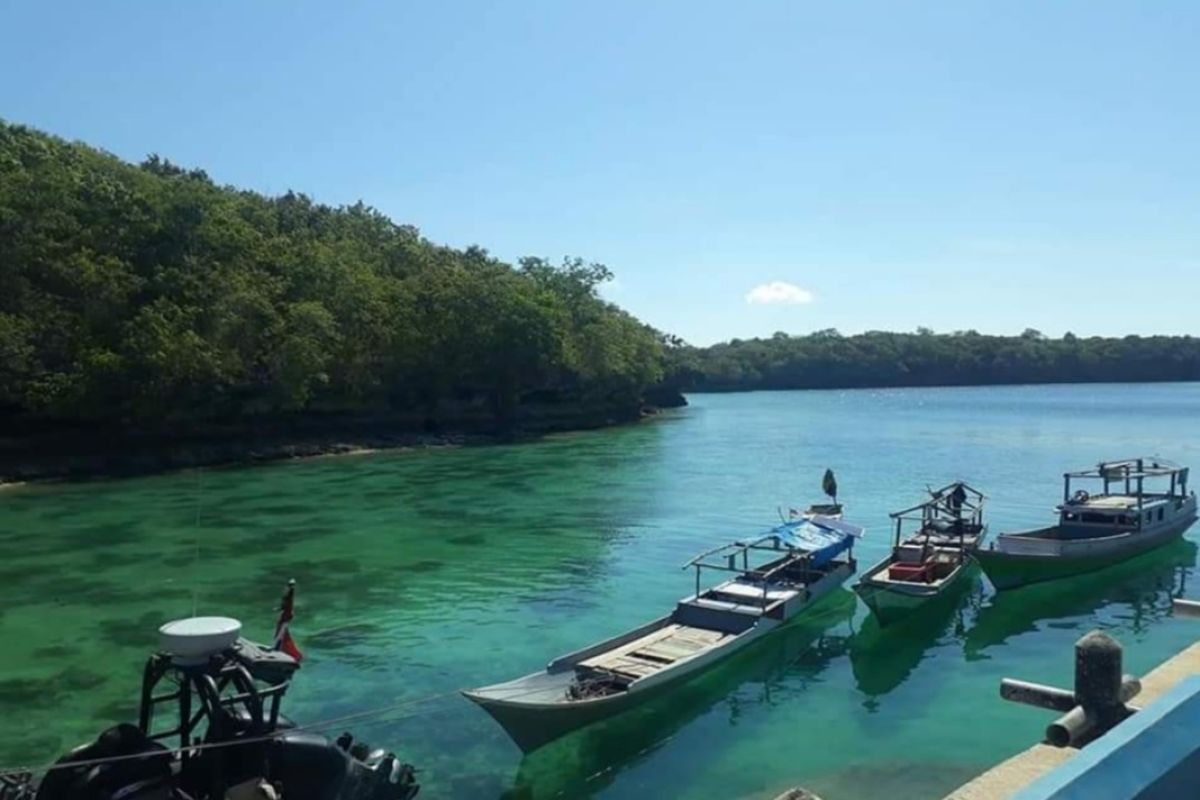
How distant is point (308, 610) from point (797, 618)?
1115 cm

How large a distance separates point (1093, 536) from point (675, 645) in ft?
53.1

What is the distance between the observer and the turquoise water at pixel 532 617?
13828mm

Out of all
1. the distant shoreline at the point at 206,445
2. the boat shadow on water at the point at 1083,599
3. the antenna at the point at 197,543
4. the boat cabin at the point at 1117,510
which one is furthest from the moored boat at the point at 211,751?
the distant shoreline at the point at 206,445

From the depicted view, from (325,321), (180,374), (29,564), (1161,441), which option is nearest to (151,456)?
(180,374)

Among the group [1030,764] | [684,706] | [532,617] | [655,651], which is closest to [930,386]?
[532,617]

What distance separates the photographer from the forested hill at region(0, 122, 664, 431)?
49.9 meters

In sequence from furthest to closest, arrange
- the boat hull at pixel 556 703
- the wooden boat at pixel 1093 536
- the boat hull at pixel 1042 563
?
the wooden boat at pixel 1093 536 → the boat hull at pixel 1042 563 → the boat hull at pixel 556 703

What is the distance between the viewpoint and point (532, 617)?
2133 centimetres

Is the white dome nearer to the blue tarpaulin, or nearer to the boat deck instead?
the boat deck

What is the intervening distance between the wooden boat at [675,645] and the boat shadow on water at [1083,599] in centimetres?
338

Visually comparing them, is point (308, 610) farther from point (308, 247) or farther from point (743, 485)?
point (308, 247)

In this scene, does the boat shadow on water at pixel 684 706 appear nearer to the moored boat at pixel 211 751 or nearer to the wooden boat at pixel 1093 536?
the moored boat at pixel 211 751

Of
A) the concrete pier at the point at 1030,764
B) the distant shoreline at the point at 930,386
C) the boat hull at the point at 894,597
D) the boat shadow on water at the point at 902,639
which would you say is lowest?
the boat shadow on water at the point at 902,639

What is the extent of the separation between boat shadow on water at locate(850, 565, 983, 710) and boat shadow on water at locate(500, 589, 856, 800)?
498 millimetres
